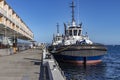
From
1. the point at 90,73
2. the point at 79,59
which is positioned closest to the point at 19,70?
the point at 90,73

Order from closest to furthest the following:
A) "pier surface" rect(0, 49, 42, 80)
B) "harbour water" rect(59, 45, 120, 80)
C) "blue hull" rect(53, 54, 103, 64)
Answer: "pier surface" rect(0, 49, 42, 80) < "harbour water" rect(59, 45, 120, 80) < "blue hull" rect(53, 54, 103, 64)

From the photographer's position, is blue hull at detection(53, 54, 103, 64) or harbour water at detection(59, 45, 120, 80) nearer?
harbour water at detection(59, 45, 120, 80)

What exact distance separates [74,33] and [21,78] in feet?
118

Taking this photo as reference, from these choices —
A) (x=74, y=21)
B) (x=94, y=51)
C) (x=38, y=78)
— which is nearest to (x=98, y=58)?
(x=94, y=51)

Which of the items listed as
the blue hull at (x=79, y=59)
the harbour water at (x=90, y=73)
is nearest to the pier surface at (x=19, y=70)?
the harbour water at (x=90, y=73)

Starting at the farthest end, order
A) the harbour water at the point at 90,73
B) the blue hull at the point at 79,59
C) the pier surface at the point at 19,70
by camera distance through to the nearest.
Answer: the blue hull at the point at 79,59 → the harbour water at the point at 90,73 → the pier surface at the point at 19,70

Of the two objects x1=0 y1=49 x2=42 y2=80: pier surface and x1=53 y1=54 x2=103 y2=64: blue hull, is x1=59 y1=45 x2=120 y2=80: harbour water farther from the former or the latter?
x1=0 y1=49 x2=42 y2=80: pier surface

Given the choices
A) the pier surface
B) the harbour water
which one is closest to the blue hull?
the harbour water

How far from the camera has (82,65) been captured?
132 feet

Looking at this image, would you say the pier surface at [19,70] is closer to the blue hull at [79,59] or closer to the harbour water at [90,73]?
the harbour water at [90,73]

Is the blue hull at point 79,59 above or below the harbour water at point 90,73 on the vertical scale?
above

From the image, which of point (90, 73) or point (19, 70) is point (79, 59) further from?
point (19, 70)

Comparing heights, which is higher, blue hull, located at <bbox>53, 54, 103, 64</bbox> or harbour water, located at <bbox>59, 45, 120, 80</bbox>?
blue hull, located at <bbox>53, 54, 103, 64</bbox>

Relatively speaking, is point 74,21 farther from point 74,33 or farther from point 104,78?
point 104,78
